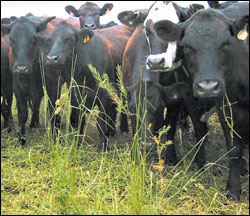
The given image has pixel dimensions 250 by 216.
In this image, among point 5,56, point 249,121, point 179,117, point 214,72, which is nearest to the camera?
point 214,72

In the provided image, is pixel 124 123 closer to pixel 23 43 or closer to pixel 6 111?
pixel 6 111

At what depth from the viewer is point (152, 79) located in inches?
188

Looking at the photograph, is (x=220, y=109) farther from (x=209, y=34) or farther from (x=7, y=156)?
(x=7, y=156)

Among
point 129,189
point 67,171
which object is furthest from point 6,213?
point 129,189

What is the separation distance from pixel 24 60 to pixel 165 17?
2094 mm

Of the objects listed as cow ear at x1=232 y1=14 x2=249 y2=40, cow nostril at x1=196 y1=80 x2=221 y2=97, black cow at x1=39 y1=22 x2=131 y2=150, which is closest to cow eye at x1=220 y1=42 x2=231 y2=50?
cow ear at x1=232 y1=14 x2=249 y2=40

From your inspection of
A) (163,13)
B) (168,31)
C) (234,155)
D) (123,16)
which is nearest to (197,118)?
(234,155)

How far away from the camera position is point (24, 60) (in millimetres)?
5930

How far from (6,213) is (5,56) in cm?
376

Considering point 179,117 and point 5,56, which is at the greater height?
point 5,56

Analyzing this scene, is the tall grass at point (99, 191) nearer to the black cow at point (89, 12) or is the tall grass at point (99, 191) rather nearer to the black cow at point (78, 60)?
the black cow at point (78, 60)

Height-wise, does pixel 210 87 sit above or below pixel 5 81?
above

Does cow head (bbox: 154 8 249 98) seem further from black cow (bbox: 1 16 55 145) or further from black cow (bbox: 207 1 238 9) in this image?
black cow (bbox: 1 16 55 145)

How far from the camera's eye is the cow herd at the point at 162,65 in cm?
374
